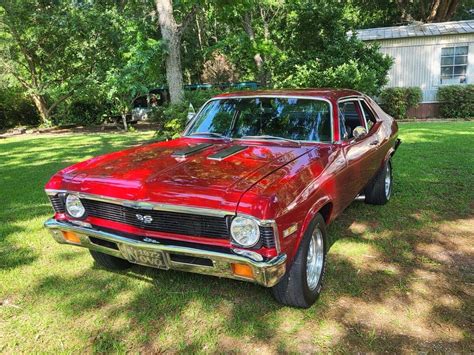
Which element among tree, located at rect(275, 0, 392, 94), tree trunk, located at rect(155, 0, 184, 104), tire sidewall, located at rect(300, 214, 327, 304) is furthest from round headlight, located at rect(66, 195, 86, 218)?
tree, located at rect(275, 0, 392, 94)

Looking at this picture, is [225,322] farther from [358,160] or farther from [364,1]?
[364,1]

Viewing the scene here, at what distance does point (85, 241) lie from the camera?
11.0 feet

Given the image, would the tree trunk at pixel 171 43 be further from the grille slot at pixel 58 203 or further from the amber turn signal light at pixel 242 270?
the amber turn signal light at pixel 242 270

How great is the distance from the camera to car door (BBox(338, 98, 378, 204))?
13.0 feet

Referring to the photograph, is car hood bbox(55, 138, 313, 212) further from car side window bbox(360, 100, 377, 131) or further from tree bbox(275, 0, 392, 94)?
tree bbox(275, 0, 392, 94)

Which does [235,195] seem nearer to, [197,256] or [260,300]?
[197,256]

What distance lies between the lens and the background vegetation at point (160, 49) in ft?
38.4

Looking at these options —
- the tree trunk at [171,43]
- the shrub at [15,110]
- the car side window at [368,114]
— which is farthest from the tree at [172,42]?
the shrub at [15,110]

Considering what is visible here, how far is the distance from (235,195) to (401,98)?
15798 millimetres

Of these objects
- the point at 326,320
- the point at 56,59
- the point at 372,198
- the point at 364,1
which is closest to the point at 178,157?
the point at 326,320

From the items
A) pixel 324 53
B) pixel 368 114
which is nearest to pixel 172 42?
pixel 324 53

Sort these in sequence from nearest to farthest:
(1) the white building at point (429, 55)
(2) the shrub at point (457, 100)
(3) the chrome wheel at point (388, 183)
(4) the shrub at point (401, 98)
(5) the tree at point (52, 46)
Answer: (3) the chrome wheel at point (388, 183) < (2) the shrub at point (457, 100) < (1) the white building at point (429, 55) < (4) the shrub at point (401, 98) < (5) the tree at point (52, 46)

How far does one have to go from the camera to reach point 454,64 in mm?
16406

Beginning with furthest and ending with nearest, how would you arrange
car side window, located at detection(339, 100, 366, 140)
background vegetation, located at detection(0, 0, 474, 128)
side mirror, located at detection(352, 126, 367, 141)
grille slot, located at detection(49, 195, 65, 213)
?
background vegetation, located at detection(0, 0, 474, 128)
car side window, located at detection(339, 100, 366, 140)
side mirror, located at detection(352, 126, 367, 141)
grille slot, located at detection(49, 195, 65, 213)
